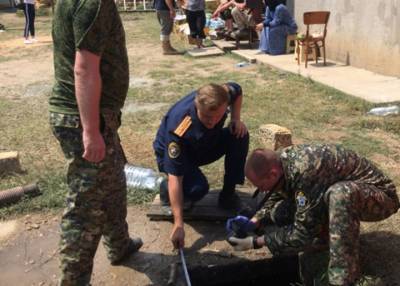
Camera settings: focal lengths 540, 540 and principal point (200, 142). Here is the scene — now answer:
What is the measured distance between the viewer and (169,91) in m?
7.97

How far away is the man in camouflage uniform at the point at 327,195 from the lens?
277 cm

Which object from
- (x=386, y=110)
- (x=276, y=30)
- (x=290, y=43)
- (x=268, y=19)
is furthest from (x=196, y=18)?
(x=386, y=110)

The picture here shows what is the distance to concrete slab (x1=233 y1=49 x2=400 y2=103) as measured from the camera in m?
6.94

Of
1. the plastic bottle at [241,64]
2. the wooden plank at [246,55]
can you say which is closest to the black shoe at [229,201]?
the plastic bottle at [241,64]

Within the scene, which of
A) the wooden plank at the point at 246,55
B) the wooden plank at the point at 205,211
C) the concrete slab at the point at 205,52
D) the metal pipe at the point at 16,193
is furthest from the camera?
the concrete slab at the point at 205,52

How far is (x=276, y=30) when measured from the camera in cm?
1029

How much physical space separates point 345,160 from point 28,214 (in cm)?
248

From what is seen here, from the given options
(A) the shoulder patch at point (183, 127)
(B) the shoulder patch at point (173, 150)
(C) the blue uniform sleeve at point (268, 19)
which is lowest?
(B) the shoulder patch at point (173, 150)

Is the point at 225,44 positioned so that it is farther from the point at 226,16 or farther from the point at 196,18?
the point at 196,18

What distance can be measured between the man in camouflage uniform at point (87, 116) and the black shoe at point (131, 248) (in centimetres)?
45

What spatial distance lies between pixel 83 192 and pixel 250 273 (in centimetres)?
129

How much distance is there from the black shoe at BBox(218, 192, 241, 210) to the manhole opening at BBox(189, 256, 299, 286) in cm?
54

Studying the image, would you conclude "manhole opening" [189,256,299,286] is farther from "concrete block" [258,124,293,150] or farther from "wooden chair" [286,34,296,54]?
"wooden chair" [286,34,296,54]

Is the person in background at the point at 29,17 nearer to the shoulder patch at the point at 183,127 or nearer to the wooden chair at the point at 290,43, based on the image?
the wooden chair at the point at 290,43
